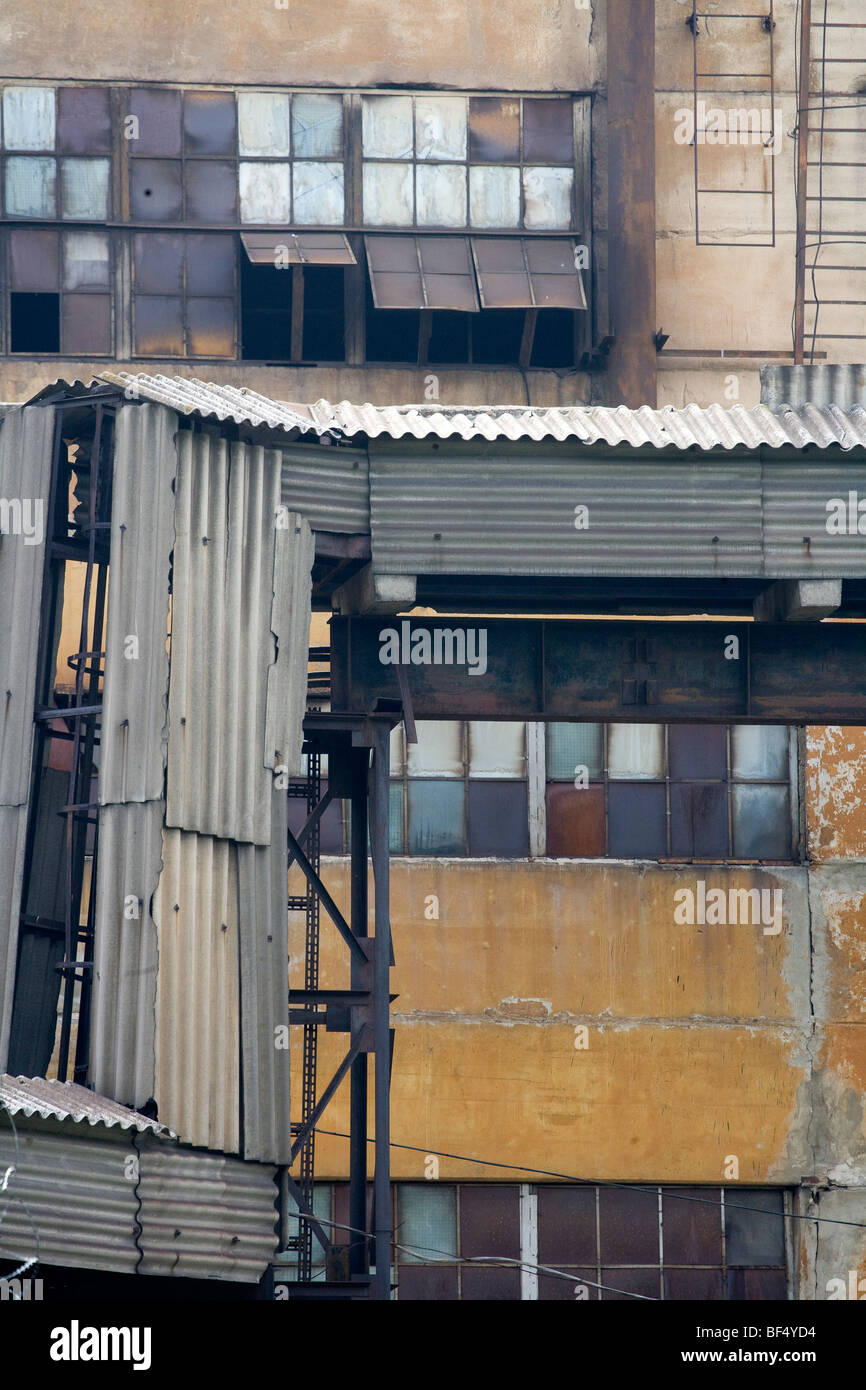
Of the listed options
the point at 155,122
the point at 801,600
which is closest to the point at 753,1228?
the point at 801,600

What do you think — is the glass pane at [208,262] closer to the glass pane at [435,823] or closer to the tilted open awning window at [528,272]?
the tilted open awning window at [528,272]

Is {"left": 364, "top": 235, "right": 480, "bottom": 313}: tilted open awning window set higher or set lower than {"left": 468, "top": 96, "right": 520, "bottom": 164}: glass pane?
lower

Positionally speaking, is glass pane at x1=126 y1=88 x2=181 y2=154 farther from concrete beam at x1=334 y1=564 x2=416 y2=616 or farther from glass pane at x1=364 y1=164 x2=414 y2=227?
concrete beam at x1=334 y1=564 x2=416 y2=616

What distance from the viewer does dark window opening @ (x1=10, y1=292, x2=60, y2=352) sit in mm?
22656

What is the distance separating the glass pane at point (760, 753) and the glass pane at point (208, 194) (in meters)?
8.23

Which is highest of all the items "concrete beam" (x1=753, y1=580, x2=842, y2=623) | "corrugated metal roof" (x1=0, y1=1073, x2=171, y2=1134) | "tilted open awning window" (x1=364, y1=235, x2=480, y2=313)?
"tilted open awning window" (x1=364, y1=235, x2=480, y2=313)

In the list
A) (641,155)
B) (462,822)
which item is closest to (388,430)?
(462,822)

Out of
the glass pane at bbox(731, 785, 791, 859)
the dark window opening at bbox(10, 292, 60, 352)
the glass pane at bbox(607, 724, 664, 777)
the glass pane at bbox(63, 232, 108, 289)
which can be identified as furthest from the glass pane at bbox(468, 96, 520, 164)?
the glass pane at bbox(731, 785, 791, 859)

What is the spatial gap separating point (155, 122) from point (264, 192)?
1483 mm

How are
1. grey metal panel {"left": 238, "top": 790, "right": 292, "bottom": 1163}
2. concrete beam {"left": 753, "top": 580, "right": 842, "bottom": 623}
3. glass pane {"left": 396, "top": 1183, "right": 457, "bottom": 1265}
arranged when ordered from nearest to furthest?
grey metal panel {"left": 238, "top": 790, "right": 292, "bottom": 1163}
concrete beam {"left": 753, "top": 580, "right": 842, "bottom": 623}
glass pane {"left": 396, "top": 1183, "right": 457, "bottom": 1265}

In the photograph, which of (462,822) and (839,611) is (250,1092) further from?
(462,822)

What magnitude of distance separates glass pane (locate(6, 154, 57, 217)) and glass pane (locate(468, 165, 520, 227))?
15.6ft

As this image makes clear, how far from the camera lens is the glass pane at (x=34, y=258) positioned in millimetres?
22484

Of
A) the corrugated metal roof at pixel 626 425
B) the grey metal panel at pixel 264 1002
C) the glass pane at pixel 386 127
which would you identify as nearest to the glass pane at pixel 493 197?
the glass pane at pixel 386 127
